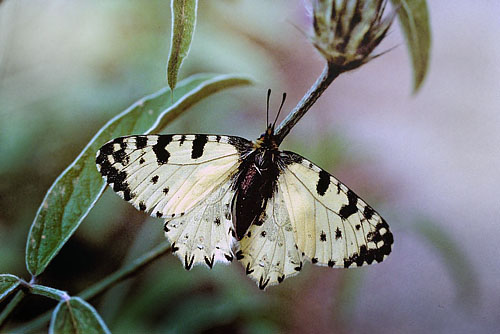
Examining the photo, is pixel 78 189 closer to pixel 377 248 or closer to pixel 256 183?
pixel 256 183

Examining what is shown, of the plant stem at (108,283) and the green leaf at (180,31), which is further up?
the green leaf at (180,31)

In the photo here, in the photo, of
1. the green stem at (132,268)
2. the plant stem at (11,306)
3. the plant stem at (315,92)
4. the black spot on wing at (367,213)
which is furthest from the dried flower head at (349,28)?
the plant stem at (11,306)

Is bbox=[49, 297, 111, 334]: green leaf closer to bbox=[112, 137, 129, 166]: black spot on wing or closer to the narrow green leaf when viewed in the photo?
the narrow green leaf

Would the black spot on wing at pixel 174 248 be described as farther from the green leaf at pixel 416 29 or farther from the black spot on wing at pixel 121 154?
the green leaf at pixel 416 29

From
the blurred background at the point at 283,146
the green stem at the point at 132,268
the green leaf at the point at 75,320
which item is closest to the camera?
the green leaf at the point at 75,320

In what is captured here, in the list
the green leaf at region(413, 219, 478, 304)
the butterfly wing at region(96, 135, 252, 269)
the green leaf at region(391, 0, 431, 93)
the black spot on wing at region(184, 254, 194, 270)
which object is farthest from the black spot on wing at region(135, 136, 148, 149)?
the green leaf at region(413, 219, 478, 304)
